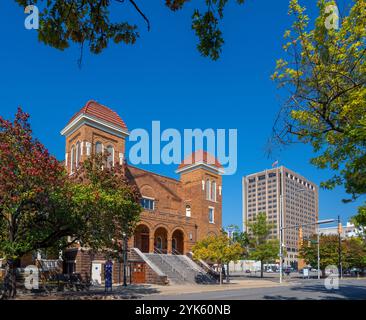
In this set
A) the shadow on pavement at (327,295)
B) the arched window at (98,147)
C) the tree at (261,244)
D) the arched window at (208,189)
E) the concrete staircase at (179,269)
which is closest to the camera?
the shadow on pavement at (327,295)

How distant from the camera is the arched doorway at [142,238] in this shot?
4453cm

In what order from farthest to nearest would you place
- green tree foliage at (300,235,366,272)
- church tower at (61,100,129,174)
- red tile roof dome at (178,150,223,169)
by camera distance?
green tree foliage at (300,235,366,272) < red tile roof dome at (178,150,223,169) < church tower at (61,100,129,174)

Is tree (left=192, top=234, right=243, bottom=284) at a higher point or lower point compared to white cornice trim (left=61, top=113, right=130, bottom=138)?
lower

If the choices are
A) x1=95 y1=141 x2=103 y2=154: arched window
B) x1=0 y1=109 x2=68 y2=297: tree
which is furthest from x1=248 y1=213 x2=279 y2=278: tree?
x1=0 y1=109 x2=68 y2=297: tree

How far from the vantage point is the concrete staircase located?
126 feet

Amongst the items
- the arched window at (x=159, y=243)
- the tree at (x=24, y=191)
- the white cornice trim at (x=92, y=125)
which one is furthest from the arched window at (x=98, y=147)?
the tree at (x=24, y=191)

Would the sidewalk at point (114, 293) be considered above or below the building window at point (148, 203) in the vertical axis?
below

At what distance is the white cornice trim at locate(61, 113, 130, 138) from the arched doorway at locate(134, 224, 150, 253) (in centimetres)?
1048

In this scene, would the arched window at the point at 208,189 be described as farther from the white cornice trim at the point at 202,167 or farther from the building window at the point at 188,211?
the building window at the point at 188,211

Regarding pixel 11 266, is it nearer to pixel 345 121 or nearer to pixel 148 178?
pixel 345 121

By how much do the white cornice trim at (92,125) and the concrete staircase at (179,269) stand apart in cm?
1309

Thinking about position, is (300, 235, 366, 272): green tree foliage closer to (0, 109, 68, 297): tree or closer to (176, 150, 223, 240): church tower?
(176, 150, 223, 240): church tower

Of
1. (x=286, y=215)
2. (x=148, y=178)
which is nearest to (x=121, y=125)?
(x=148, y=178)

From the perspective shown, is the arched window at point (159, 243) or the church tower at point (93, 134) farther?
the arched window at point (159, 243)
